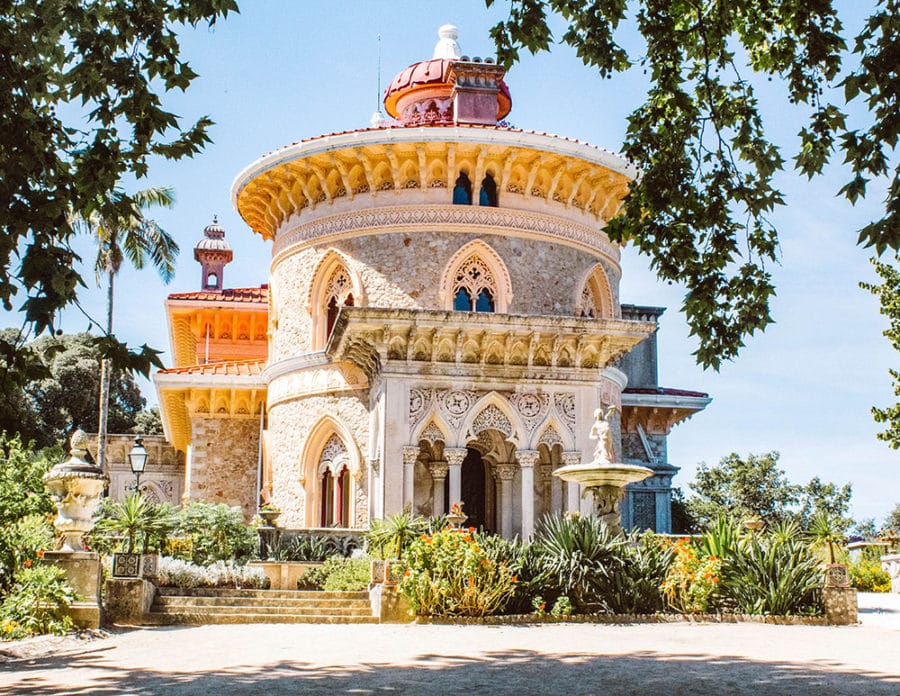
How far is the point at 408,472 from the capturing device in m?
19.9

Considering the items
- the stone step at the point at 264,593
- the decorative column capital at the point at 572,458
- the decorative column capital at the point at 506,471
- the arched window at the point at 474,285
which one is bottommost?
the stone step at the point at 264,593

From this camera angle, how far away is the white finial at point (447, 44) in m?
28.2

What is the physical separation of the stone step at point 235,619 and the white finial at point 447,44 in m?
17.2

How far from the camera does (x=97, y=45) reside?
7.67 meters

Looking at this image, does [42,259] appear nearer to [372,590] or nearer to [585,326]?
[372,590]

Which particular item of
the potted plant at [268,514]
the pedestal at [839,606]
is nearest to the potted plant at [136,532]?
the potted plant at [268,514]

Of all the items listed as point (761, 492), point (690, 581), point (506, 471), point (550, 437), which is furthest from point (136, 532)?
point (761, 492)

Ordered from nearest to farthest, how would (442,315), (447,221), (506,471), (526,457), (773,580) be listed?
(773,580)
(442,315)
(526,457)
(506,471)
(447,221)

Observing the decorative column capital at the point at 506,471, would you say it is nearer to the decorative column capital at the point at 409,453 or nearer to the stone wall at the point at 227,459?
the decorative column capital at the point at 409,453

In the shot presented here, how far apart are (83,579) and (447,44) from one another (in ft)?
63.0

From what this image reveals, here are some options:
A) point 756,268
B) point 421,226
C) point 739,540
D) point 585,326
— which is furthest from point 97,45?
point 421,226

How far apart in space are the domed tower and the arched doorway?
49 mm

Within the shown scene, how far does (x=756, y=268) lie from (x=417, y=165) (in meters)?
14.6

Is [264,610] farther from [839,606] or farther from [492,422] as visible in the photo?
[839,606]
